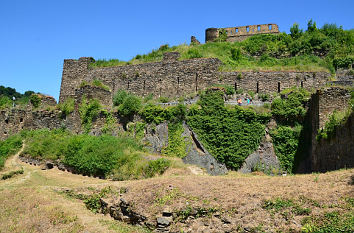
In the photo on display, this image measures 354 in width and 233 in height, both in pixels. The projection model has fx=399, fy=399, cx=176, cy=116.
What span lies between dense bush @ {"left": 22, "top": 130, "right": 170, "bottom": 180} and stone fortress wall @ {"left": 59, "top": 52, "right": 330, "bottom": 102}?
619cm

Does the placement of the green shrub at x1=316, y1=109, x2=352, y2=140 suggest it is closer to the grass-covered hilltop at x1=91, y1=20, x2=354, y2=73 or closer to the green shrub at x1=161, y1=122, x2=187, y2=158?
the green shrub at x1=161, y1=122, x2=187, y2=158

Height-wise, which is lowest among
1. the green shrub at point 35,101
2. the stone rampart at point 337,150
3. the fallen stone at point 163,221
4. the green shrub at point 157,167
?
the fallen stone at point 163,221

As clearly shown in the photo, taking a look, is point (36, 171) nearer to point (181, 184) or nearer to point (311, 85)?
point (181, 184)

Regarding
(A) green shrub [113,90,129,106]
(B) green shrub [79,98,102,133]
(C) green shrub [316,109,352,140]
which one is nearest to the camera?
(C) green shrub [316,109,352,140]

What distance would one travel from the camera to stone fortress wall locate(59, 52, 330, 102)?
976 inches

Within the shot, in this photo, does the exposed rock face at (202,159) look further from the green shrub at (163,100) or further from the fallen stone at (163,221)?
the fallen stone at (163,221)

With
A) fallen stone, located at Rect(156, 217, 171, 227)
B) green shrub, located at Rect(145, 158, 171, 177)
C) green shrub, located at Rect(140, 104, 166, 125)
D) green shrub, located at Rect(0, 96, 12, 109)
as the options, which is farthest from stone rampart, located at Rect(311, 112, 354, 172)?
green shrub, located at Rect(0, 96, 12, 109)

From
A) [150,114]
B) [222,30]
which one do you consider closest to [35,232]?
[150,114]

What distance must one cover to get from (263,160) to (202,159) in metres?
3.20

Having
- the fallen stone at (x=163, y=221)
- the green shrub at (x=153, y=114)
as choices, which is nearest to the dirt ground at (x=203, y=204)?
the fallen stone at (x=163, y=221)

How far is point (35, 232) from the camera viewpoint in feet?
45.0

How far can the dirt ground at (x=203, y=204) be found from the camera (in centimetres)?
1140

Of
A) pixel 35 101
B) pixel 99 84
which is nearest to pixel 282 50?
pixel 99 84

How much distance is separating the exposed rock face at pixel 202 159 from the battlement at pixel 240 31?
1589 centimetres
